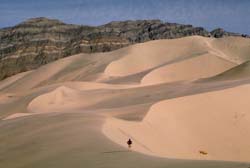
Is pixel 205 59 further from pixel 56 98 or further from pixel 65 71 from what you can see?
pixel 56 98

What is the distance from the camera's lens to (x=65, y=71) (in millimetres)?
59594

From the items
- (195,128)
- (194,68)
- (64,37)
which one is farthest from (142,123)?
(64,37)

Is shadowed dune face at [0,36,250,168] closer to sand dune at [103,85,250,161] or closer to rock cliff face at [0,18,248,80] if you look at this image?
sand dune at [103,85,250,161]

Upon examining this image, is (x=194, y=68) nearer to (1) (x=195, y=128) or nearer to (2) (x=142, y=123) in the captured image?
(1) (x=195, y=128)

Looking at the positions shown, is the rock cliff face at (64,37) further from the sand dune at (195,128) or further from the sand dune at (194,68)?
the sand dune at (195,128)

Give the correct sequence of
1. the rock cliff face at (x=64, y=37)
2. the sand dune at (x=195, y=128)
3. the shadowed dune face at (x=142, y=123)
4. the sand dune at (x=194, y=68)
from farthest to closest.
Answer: the rock cliff face at (x=64, y=37) < the sand dune at (x=194, y=68) < the sand dune at (x=195, y=128) < the shadowed dune face at (x=142, y=123)

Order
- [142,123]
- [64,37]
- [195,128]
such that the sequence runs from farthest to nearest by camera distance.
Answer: [64,37] < [195,128] < [142,123]

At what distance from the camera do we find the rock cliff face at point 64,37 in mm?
113312

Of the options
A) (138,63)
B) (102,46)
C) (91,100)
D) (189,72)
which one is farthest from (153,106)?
(102,46)

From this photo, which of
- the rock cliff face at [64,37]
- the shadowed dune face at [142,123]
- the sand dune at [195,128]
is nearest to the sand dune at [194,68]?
the shadowed dune face at [142,123]

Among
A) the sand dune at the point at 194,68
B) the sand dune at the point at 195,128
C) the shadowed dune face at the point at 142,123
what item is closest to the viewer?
the shadowed dune face at the point at 142,123

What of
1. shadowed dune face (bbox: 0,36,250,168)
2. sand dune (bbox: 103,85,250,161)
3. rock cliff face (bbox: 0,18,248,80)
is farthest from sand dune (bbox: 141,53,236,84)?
rock cliff face (bbox: 0,18,248,80)

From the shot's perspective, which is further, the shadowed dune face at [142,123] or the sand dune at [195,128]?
the sand dune at [195,128]

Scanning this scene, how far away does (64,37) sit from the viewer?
123375 mm
